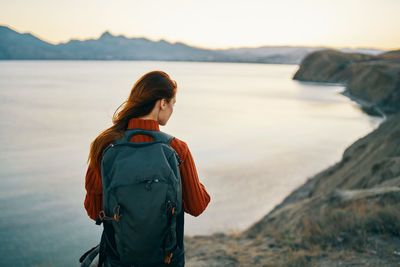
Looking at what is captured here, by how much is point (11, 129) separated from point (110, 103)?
61.1ft

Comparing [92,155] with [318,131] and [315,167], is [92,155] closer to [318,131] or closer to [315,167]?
[315,167]

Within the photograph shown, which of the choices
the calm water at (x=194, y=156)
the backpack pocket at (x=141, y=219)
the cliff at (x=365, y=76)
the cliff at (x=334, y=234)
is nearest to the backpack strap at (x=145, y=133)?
the backpack pocket at (x=141, y=219)

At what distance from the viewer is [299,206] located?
7391 millimetres

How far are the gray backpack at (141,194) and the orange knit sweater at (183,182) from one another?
0.06 meters

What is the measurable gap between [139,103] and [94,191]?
0.57 metres

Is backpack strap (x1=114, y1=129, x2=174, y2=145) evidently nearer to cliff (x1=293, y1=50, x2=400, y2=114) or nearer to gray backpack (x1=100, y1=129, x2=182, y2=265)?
gray backpack (x1=100, y1=129, x2=182, y2=265)

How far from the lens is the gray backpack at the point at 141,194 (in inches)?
65.0

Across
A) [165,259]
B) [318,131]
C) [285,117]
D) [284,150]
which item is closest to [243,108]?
[285,117]

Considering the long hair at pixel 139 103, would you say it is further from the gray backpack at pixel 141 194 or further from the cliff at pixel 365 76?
the cliff at pixel 365 76

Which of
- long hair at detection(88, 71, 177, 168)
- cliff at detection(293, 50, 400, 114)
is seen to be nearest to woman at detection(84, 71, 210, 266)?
long hair at detection(88, 71, 177, 168)

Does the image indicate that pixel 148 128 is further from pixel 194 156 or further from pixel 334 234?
pixel 194 156

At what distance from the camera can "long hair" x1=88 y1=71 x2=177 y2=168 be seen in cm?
178

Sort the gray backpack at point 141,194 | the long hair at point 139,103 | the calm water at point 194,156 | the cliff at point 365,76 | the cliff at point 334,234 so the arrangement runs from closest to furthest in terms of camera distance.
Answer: the gray backpack at point 141,194 < the long hair at point 139,103 < the cliff at point 334,234 < the calm water at point 194,156 < the cliff at point 365,76

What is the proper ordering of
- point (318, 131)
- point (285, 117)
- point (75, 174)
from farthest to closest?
point (285, 117) < point (318, 131) < point (75, 174)
